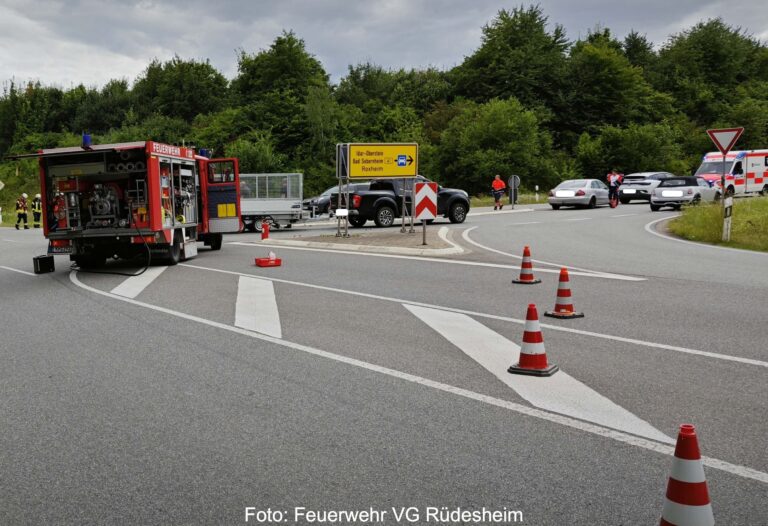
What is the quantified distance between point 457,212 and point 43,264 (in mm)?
15342

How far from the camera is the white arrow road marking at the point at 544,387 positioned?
177 inches

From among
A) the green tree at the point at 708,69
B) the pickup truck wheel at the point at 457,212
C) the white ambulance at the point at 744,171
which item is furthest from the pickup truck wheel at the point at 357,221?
the green tree at the point at 708,69

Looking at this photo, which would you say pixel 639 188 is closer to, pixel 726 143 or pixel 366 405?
pixel 726 143

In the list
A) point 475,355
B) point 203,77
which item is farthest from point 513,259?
point 203,77

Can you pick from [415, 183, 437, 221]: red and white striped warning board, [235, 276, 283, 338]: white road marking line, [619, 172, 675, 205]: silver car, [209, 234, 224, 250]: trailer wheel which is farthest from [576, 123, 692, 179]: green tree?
[235, 276, 283, 338]: white road marking line

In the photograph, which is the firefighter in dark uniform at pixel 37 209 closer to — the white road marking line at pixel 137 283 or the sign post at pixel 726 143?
the white road marking line at pixel 137 283

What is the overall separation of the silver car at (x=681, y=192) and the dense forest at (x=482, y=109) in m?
29.5

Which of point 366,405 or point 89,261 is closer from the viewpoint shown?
point 366,405

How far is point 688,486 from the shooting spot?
2705mm

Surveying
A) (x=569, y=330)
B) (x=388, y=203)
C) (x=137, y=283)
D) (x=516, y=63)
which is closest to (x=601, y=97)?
(x=516, y=63)

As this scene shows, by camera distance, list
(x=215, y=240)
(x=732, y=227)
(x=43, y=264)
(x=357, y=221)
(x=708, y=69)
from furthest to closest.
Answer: (x=708, y=69) < (x=357, y=221) < (x=215, y=240) < (x=732, y=227) < (x=43, y=264)

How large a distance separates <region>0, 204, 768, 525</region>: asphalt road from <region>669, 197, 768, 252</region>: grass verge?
728cm

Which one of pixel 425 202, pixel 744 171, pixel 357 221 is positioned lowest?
pixel 357 221

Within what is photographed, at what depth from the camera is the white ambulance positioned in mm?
34406
